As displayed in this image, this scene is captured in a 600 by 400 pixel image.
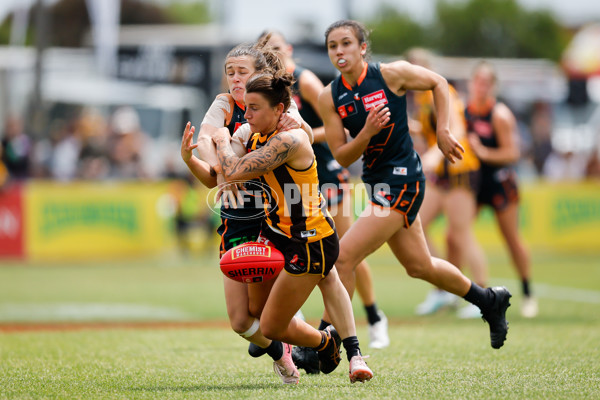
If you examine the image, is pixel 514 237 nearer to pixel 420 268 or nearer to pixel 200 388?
pixel 420 268

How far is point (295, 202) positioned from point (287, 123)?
50 cm

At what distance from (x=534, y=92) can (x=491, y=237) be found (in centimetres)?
1502

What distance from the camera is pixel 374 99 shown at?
6.54m

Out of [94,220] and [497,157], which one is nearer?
[497,157]

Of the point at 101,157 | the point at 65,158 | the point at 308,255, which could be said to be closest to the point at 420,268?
the point at 308,255

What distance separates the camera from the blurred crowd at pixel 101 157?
18891mm

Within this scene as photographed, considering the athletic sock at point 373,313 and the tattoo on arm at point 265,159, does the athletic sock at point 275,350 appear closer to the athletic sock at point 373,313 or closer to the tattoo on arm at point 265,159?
the tattoo on arm at point 265,159

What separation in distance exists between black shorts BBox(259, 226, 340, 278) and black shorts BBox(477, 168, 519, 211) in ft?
17.2

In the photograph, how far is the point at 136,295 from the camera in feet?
40.7

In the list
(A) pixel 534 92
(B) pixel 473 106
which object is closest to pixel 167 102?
(A) pixel 534 92

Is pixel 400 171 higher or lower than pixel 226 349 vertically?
higher

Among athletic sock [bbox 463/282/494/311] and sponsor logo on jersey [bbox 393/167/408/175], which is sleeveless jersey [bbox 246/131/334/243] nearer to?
sponsor logo on jersey [bbox 393/167/408/175]

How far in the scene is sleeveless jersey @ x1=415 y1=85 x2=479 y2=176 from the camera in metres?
9.84

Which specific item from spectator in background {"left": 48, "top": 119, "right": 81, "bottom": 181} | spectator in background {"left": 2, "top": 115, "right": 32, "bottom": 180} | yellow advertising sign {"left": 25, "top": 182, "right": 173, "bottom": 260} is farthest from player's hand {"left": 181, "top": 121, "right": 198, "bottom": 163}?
spectator in background {"left": 48, "top": 119, "right": 81, "bottom": 181}
